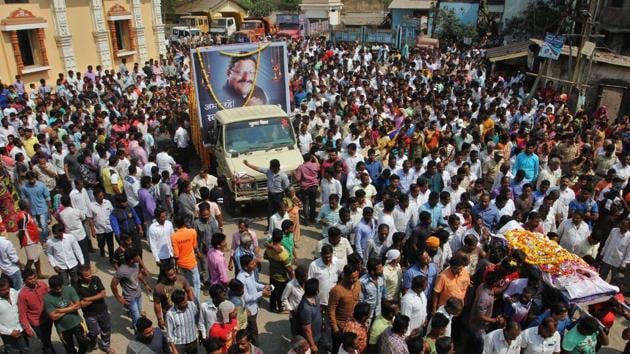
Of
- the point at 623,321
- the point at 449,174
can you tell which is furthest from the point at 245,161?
the point at 623,321

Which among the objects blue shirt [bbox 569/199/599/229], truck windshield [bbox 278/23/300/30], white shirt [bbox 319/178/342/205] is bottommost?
white shirt [bbox 319/178/342/205]

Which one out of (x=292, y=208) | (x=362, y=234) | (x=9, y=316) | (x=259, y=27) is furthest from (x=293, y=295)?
(x=259, y=27)

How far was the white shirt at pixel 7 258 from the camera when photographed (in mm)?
6547

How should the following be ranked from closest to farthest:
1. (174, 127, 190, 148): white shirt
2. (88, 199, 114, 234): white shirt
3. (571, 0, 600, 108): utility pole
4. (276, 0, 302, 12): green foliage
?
(88, 199, 114, 234): white shirt, (174, 127, 190, 148): white shirt, (571, 0, 600, 108): utility pole, (276, 0, 302, 12): green foliage

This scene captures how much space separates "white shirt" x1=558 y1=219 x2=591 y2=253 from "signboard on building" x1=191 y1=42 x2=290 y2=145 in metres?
7.08

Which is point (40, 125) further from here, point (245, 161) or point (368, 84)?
point (368, 84)

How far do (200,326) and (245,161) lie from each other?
4782 millimetres

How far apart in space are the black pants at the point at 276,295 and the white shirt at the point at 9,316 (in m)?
2.98

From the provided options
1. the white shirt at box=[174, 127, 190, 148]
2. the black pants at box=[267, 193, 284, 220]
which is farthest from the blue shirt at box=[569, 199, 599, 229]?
the white shirt at box=[174, 127, 190, 148]

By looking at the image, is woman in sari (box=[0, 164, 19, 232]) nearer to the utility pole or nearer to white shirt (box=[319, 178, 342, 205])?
white shirt (box=[319, 178, 342, 205])

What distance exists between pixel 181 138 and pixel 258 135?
2.37 m

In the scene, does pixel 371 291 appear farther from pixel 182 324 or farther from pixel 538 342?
pixel 182 324

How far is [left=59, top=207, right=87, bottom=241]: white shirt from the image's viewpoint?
7328mm

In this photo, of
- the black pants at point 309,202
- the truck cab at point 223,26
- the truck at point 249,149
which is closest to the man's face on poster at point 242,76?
the truck at point 249,149
